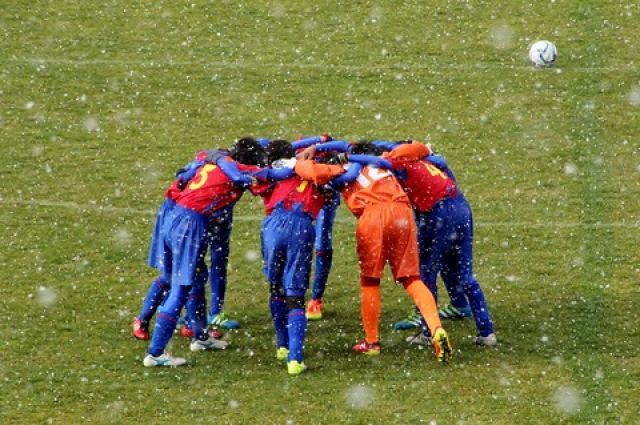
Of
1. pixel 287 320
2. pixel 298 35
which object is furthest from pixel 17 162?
pixel 287 320

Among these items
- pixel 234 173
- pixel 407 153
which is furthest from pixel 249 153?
pixel 407 153

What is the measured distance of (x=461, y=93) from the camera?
20.6 metres

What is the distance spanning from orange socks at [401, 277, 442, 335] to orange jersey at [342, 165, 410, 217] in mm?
752

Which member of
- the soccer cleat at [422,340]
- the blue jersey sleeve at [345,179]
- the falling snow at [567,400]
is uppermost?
the blue jersey sleeve at [345,179]

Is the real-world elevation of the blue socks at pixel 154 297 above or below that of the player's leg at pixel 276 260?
below

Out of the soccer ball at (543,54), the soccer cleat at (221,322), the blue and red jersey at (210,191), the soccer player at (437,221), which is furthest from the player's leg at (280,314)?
the soccer ball at (543,54)

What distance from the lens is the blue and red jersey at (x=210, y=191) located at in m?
14.2

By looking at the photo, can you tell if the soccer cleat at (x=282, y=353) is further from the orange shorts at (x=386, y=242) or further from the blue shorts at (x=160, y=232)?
the blue shorts at (x=160, y=232)

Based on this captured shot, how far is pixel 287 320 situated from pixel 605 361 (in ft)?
9.54

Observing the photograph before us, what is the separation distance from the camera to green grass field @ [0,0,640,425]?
13.5 meters

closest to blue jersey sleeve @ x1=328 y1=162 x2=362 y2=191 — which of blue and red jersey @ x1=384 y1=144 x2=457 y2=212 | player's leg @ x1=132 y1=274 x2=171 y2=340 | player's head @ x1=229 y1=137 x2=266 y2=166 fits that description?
blue and red jersey @ x1=384 y1=144 x2=457 y2=212

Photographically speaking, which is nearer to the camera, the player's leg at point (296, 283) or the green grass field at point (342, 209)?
the green grass field at point (342, 209)

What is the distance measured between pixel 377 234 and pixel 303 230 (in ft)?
2.27

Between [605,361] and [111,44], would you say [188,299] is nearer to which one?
[605,361]
